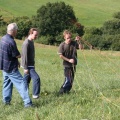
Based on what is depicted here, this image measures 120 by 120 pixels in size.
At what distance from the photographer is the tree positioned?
76.4 m

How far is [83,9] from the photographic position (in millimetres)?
96062

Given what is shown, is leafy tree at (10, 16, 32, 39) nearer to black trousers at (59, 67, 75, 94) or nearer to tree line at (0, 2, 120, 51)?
tree line at (0, 2, 120, 51)

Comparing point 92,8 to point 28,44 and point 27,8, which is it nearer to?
point 27,8

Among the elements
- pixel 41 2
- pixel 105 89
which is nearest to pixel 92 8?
pixel 41 2

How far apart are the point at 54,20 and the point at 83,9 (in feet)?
65.5

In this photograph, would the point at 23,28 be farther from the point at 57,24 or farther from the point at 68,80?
the point at 68,80

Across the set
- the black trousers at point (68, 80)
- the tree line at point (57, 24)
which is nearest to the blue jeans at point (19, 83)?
the black trousers at point (68, 80)

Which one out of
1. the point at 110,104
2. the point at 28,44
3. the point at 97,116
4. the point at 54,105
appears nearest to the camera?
the point at 97,116

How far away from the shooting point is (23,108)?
26.2 feet

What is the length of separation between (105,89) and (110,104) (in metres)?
2.74

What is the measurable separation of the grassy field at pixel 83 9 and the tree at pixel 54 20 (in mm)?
7749

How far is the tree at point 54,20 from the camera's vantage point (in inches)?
3007

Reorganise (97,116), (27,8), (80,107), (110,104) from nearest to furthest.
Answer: (97,116), (110,104), (80,107), (27,8)

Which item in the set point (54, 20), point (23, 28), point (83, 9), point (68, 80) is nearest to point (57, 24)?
point (54, 20)
